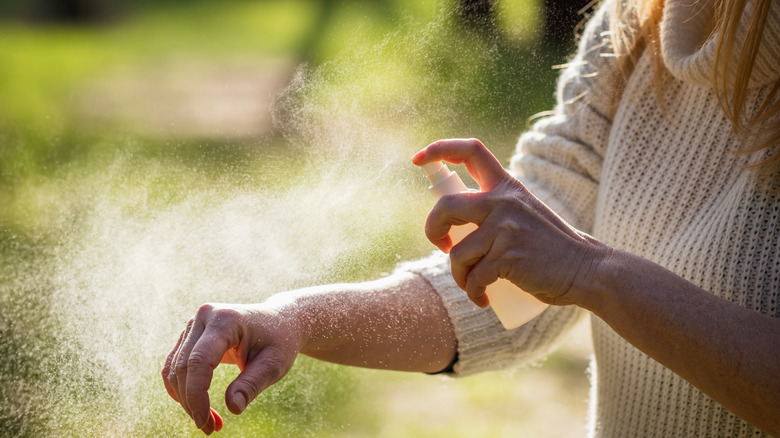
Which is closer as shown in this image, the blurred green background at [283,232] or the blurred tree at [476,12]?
the blurred green background at [283,232]

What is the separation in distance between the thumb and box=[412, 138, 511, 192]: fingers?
1.10 feet

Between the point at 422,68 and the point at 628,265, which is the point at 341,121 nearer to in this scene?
the point at 422,68

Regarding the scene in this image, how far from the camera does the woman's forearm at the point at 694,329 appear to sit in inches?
33.4

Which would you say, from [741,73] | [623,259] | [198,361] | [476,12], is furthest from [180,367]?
[476,12]

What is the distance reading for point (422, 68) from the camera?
1.58 m

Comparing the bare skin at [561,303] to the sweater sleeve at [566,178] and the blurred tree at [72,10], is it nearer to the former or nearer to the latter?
the sweater sleeve at [566,178]

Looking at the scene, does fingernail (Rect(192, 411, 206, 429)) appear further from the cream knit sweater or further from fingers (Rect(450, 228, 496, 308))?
the cream knit sweater

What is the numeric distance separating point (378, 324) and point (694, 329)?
18.3 inches

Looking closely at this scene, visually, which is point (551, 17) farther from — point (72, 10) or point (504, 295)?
point (72, 10)

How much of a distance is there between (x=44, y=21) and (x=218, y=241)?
5.02 m

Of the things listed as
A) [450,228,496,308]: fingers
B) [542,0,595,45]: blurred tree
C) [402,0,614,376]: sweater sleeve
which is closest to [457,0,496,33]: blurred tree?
[542,0,595,45]: blurred tree

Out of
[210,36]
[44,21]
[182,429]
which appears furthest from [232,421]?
[44,21]

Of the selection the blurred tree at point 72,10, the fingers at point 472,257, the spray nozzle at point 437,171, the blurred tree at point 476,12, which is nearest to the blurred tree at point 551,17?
the blurred tree at point 476,12

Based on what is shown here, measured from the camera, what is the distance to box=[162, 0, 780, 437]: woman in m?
0.85
